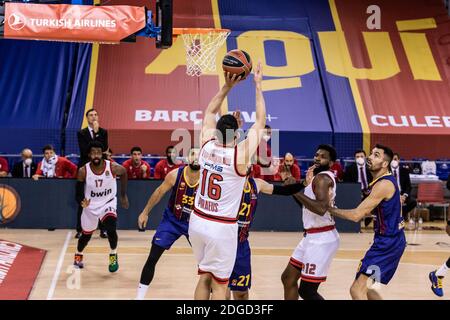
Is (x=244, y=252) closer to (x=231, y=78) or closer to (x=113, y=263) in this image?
(x=231, y=78)

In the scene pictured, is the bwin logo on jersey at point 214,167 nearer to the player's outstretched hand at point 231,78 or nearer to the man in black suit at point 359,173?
the player's outstretched hand at point 231,78

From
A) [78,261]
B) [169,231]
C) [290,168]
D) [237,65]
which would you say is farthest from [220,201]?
[290,168]

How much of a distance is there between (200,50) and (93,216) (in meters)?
8.33

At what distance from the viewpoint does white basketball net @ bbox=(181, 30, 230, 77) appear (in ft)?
62.6

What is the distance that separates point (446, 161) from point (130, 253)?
10.4m

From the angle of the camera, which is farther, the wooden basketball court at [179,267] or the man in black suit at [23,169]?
the man in black suit at [23,169]

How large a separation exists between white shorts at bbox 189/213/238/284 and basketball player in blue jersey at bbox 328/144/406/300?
1.49 m

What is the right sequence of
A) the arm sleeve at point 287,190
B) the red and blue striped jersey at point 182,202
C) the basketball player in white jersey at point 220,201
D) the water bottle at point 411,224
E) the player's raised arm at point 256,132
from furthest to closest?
the water bottle at point 411,224 → the red and blue striped jersey at point 182,202 → the arm sleeve at point 287,190 → the basketball player in white jersey at point 220,201 → the player's raised arm at point 256,132

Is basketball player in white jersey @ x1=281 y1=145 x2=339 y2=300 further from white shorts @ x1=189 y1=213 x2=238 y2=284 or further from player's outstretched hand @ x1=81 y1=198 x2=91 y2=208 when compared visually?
player's outstretched hand @ x1=81 y1=198 x2=91 y2=208

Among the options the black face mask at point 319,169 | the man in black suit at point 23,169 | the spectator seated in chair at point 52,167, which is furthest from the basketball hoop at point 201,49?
the black face mask at point 319,169

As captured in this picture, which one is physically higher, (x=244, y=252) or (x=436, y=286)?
(x=244, y=252)

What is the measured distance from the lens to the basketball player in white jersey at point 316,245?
26.3 ft

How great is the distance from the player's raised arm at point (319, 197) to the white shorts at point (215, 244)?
3.29 feet

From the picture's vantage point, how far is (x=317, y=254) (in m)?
8.07
